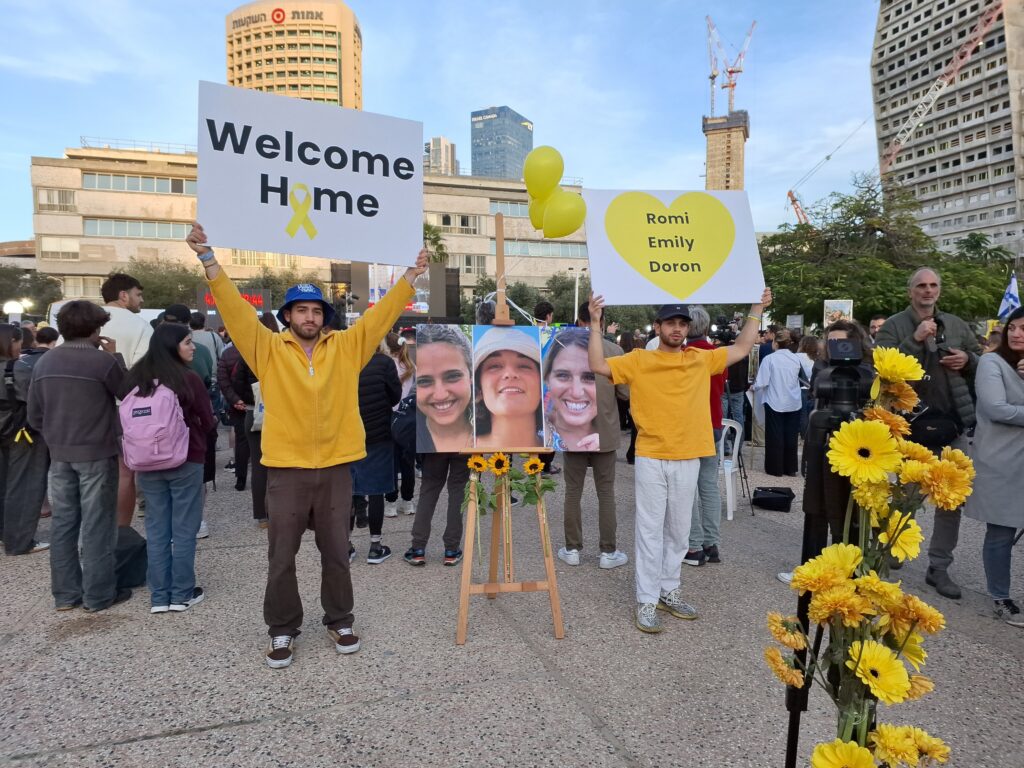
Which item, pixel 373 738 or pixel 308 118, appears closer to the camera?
pixel 373 738

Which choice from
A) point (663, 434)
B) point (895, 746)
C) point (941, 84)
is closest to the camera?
point (895, 746)

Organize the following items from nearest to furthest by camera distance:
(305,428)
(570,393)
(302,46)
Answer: (305,428) → (570,393) → (302,46)

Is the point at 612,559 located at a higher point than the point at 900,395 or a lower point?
lower

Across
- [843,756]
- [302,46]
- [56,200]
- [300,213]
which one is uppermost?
[302,46]

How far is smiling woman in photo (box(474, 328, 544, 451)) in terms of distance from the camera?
398cm

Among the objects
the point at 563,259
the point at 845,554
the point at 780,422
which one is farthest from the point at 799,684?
the point at 563,259

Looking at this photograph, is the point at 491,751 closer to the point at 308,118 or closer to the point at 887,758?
the point at 887,758

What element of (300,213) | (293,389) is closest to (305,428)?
(293,389)

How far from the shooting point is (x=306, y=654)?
338 centimetres

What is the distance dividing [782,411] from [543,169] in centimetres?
516

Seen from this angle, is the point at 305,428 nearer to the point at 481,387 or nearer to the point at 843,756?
the point at 481,387

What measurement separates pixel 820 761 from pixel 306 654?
271 cm

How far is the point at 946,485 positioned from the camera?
58.2 inches

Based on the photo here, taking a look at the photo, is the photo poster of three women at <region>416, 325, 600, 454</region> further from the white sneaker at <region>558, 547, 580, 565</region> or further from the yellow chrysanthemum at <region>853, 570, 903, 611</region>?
the yellow chrysanthemum at <region>853, 570, 903, 611</region>
